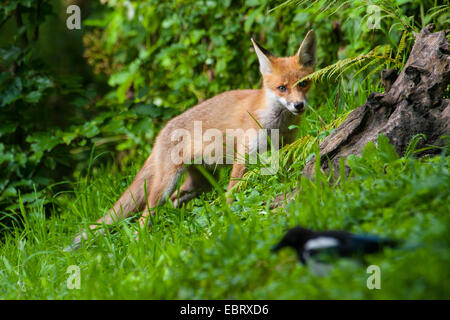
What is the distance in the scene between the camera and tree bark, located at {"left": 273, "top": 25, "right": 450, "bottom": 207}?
3648 mm

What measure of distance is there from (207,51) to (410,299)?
6044 mm

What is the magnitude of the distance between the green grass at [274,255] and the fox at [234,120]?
0.71 metres

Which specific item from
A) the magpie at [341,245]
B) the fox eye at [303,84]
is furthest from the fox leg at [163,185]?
the magpie at [341,245]

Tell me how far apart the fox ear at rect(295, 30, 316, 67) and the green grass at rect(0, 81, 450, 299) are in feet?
4.51

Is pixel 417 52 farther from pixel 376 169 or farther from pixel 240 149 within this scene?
pixel 240 149

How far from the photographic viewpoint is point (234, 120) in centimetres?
523

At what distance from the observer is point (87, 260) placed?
374 centimetres

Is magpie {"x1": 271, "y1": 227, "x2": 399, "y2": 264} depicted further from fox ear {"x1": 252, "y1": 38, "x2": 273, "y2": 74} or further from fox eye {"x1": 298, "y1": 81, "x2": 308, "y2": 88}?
fox ear {"x1": 252, "y1": 38, "x2": 273, "y2": 74}

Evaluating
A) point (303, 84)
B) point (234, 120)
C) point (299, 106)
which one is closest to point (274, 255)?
point (299, 106)

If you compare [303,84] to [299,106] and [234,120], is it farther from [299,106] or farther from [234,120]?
[234,120]

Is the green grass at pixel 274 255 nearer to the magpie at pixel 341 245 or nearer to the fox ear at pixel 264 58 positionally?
the magpie at pixel 341 245

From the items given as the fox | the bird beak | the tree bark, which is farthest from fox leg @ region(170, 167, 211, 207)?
the bird beak

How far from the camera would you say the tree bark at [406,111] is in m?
3.65
